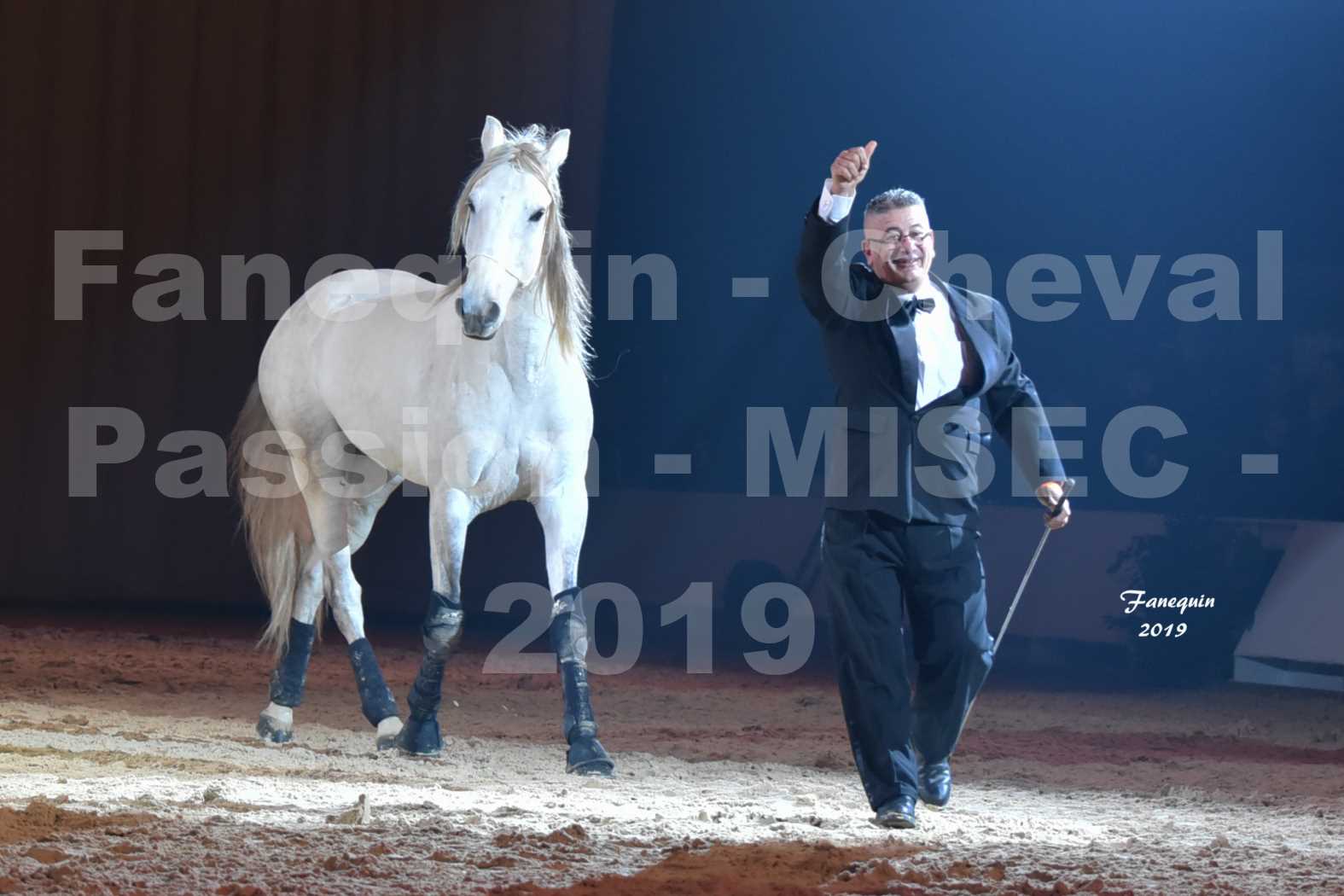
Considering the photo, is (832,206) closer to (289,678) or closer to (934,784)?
(934,784)

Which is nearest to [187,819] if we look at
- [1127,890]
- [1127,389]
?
[1127,890]

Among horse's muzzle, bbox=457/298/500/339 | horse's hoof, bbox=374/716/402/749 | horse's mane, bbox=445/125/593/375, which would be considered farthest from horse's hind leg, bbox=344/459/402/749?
horse's muzzle, bbox=457/298/500/339

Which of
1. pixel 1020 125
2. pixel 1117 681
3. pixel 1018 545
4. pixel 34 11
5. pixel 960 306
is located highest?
pixel 34 11

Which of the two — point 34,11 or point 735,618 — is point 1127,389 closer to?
point 735,618

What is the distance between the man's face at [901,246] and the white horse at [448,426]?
3.43ft

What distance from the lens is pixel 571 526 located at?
13.8 feet

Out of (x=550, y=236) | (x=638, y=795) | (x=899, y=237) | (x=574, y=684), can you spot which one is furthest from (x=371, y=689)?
(x=899, y=237)

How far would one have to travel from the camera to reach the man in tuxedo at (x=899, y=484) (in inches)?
130

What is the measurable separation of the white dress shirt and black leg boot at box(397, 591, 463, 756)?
1.58m

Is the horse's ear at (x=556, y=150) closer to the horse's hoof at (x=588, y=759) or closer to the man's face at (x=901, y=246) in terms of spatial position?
the man's face at (x=901, y=246)

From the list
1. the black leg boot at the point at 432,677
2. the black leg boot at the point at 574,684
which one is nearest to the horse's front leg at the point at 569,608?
the black leg boot at the point at 574,684

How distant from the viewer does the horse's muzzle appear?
12.4 ft

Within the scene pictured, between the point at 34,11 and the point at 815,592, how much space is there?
566 centimetres

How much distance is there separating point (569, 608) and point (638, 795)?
2.11 ft
